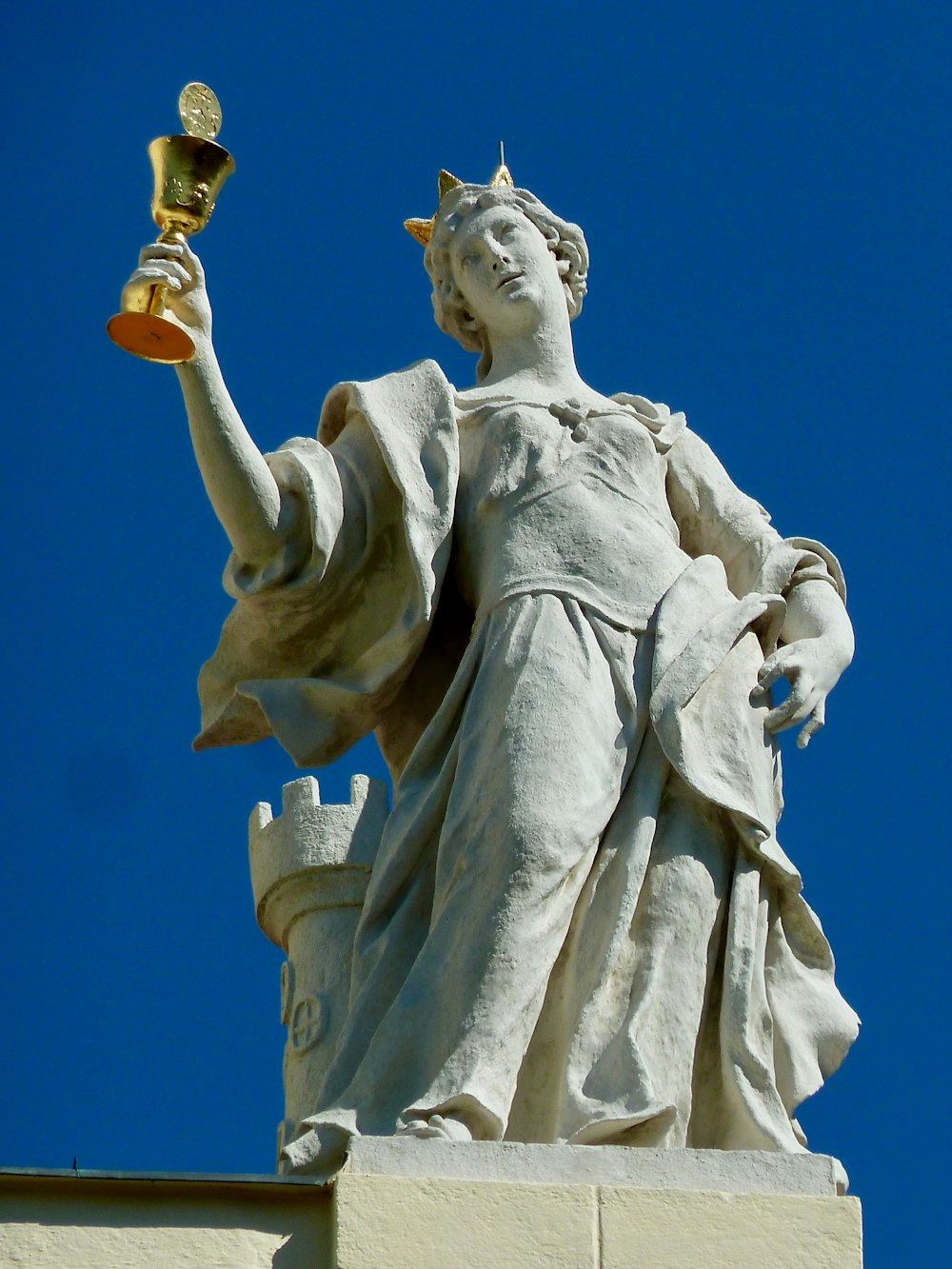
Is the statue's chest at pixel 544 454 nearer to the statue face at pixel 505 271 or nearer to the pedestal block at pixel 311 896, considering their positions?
the statue face at pixel 505 271

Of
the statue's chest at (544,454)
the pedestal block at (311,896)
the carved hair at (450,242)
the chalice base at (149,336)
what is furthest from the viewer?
the carved hair at (450,242)

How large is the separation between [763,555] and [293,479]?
1.62 metres

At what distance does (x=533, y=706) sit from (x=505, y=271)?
206cm

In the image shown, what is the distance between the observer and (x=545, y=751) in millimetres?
9023

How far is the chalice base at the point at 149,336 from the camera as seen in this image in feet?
29.4

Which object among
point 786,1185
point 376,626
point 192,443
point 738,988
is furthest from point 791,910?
point 192,443

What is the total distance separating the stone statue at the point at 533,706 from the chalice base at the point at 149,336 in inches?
8.5

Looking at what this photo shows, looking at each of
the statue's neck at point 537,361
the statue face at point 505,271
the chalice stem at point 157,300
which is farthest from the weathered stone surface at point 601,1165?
the statue face at point 505,271

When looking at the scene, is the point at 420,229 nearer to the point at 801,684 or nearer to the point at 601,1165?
the point at 801,684

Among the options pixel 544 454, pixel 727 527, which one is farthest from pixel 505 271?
pixel 727 527

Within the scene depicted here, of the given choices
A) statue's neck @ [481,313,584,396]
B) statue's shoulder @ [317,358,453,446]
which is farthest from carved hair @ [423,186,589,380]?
statue's shoulder @ [317,358,453,446]

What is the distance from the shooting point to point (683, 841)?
9.06m

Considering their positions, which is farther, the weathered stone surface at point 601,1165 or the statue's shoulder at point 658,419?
the statue's shoulder at point 658,419

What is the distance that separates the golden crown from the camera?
10.9m
